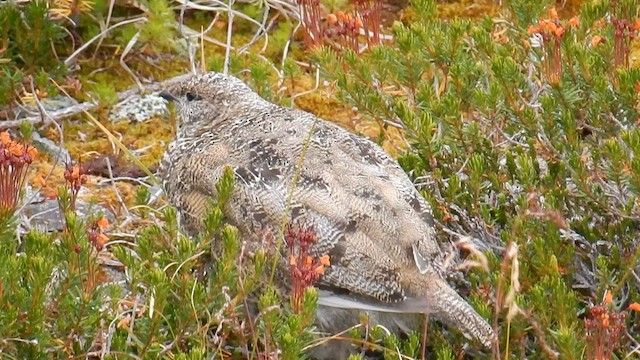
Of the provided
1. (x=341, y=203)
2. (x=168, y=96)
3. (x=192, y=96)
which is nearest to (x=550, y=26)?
(x=341, y=203)

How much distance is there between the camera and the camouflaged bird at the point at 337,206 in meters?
5.04

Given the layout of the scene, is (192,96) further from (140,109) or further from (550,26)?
(550,26)

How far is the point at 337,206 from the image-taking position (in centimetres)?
517

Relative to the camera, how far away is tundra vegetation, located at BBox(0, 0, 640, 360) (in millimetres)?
4473

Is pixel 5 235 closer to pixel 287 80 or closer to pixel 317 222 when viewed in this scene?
pixel 317 222

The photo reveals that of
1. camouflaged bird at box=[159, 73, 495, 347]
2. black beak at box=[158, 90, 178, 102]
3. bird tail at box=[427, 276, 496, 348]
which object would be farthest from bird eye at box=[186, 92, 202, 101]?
bird tail at box=[427, 276, 496, 348]

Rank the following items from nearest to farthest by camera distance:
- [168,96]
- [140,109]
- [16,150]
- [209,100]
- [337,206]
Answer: [16,150]
[337,206]
[209,100]
[168,96]
[140,109]

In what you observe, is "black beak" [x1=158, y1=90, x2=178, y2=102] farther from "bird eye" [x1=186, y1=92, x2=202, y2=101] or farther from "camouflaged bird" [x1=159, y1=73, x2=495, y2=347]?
"camouflaged bird" [x1=159, y1=73, x2=495, y2=347]

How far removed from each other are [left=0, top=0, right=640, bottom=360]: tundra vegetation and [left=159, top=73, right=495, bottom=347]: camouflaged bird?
0.13 meters

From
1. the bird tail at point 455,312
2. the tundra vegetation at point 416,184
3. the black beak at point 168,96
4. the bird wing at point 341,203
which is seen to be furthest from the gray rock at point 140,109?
the bird tail at point 455,312

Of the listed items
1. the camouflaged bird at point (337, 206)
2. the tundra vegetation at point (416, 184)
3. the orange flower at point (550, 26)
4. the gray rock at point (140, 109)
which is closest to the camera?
the tundra vegetation at point (416, 184)

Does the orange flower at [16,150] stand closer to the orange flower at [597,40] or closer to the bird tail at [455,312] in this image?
the bird tail at [455,312]

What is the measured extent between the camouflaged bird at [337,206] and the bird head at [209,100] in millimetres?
336

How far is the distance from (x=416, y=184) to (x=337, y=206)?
2.35 ft
